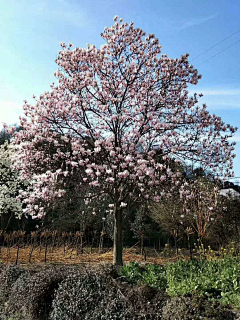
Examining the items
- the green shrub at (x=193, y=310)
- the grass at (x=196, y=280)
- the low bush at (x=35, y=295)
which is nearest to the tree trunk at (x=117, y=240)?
the grass at (x=196, y=280)

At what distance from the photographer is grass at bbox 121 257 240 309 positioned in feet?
12.7

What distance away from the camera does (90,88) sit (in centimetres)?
793

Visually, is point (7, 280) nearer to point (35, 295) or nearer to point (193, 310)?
point (35, 295)

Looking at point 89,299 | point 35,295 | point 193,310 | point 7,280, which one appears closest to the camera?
point 193,310

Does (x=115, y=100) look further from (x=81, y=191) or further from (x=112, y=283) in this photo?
(x=112, y=283)

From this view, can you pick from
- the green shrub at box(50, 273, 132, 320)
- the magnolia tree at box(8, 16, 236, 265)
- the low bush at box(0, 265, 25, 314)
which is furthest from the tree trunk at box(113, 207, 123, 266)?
the green shrub at box(50, 273, 132, 320)

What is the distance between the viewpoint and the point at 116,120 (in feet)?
24.6

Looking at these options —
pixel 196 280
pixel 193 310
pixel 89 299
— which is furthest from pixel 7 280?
pixel 193 310

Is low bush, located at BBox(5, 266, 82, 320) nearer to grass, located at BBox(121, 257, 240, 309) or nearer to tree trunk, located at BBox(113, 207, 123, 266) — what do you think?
grass, located at BBox(121, 257, 240, 309)

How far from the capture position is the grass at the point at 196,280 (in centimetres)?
386

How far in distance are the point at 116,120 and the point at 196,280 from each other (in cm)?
424

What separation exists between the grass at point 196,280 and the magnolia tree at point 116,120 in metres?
2.26

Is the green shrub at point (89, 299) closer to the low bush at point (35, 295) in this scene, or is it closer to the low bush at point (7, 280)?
the low bush at point (35, 295)

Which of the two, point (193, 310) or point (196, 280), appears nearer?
point (193, 310)
